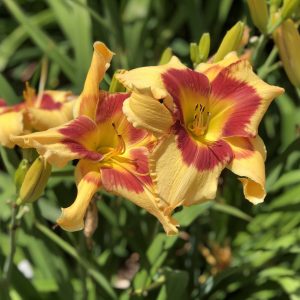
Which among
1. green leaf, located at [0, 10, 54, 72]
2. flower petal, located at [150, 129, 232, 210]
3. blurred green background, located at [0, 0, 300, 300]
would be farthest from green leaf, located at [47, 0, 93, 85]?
flower petal, located at [150, 129, 232, 210]

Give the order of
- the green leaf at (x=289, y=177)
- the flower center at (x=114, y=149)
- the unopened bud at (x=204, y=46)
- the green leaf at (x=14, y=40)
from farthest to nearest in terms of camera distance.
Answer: the green leaf at (x=14, y=40) < the green leaf at (x=289, y=177) < the unopened bud at (x=204, y=46) < the flower center at (x=114, y=149)

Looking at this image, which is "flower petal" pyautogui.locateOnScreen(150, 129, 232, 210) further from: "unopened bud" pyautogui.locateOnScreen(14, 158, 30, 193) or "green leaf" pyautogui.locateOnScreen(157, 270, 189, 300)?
"green leaf" pyautogui.locateOnScreen(157, 270, 189, 300)

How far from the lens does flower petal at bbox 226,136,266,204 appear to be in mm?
880

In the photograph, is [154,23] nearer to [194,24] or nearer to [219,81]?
[194,24]

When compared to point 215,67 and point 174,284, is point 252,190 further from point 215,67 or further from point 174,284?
point 174,284

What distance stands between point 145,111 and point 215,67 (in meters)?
0.18

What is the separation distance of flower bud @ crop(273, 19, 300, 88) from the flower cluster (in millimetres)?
167

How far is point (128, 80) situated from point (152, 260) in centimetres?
45

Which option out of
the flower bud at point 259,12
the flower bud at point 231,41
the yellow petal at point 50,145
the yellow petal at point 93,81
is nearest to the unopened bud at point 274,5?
the flower bud at point 259,12

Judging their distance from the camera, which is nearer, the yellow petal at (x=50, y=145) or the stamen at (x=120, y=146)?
the yellow petal at (x=50, y=145)

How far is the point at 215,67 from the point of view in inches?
37.6

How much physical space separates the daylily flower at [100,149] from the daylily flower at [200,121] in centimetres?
4

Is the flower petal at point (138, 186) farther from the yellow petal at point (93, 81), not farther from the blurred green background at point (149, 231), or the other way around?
the blurred green background at point (149, 231)

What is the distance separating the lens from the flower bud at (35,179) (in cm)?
89
